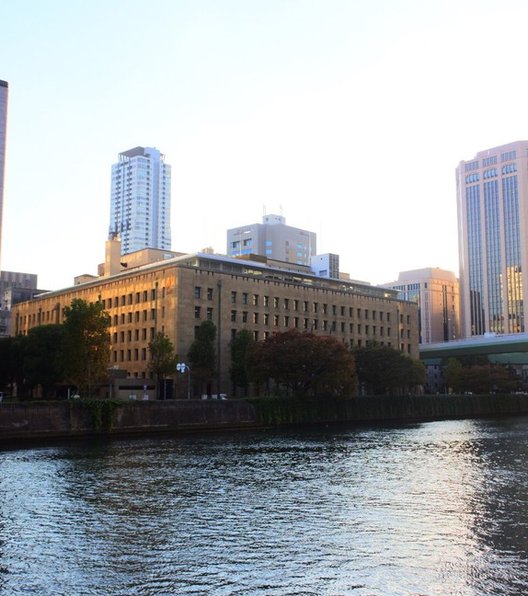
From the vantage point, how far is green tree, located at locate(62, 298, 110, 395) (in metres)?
79.1

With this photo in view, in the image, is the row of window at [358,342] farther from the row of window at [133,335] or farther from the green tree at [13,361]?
the green tree at [13,361]

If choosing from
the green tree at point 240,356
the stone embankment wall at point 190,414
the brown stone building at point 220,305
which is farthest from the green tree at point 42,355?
the green tree at point 240,356

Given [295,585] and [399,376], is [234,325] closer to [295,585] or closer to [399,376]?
[399,376]

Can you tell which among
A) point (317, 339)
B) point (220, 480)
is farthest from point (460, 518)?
point (317, 339)

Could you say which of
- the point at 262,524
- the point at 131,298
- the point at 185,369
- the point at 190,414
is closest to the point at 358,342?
the point at 185,369

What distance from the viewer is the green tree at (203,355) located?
101625 mm

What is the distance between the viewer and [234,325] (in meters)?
114

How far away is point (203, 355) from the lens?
101688 millimetres

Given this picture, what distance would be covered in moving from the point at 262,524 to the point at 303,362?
6504cm

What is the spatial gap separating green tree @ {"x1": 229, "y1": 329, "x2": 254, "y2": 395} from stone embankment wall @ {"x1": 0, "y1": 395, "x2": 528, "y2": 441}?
13482 millimetres

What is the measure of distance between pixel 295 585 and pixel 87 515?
13.5 m

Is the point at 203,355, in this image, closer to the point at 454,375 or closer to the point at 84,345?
the point at 84,345

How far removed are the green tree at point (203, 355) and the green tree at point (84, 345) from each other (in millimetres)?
22644

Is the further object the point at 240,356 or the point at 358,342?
the point at 358,342
